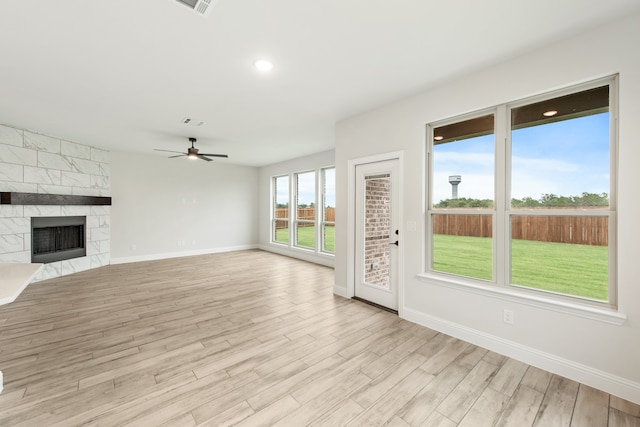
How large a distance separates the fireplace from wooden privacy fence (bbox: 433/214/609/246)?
22.6 feet

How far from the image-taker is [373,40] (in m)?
2.19

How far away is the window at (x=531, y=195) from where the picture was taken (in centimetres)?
216

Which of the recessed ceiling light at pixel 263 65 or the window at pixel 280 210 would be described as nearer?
the recessed ceiling light at pixel 263 65

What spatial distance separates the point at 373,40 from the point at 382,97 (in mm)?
1132

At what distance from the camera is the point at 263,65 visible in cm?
254

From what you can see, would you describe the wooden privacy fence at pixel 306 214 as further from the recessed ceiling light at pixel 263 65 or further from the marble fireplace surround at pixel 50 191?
the marble fireplace surround at pixel 50 191

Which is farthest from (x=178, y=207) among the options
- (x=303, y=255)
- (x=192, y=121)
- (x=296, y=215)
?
(x=192, y=121)

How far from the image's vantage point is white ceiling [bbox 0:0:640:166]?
1.86m

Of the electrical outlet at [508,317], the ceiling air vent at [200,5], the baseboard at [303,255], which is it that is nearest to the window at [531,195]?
the electrical outlet at [508,317]

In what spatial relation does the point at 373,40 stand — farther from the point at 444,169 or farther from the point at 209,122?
the point at 209,122

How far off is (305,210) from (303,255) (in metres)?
1.20

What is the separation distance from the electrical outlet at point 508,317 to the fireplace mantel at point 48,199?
7.23m

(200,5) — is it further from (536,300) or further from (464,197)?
(536,300)

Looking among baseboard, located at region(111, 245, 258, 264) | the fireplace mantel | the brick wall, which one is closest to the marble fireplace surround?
the fireplace mantel
